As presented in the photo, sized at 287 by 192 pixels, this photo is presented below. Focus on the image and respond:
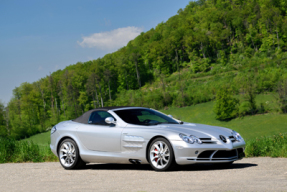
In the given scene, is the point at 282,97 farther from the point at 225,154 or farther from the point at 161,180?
the point at 161,180

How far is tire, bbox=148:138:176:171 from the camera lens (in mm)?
7316

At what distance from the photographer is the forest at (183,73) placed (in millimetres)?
120625

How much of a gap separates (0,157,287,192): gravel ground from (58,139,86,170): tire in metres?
0.53

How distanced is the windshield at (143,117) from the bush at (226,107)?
99.4 meters

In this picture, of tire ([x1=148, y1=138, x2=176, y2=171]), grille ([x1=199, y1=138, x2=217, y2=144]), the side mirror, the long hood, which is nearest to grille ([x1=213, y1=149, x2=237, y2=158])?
grille ([x1=199, y1=138, x2=217, y2=144])

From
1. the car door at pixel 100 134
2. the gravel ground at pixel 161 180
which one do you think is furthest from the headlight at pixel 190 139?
the car door at pixel 100 134

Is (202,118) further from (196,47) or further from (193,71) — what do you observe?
(196,47)

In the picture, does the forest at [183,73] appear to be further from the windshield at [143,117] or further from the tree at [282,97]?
the windshield at [143,117]

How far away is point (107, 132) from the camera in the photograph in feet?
27.3

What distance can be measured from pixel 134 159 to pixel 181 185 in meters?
2.40

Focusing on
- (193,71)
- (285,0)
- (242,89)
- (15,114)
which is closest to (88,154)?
(242,89)

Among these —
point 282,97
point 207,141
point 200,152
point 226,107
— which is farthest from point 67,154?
point 226,107

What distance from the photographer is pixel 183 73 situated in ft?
523

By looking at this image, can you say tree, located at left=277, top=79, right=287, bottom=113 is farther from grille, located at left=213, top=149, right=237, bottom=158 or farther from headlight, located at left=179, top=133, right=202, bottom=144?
headlight, located at left=179, top=133, right=202, bottom=144
